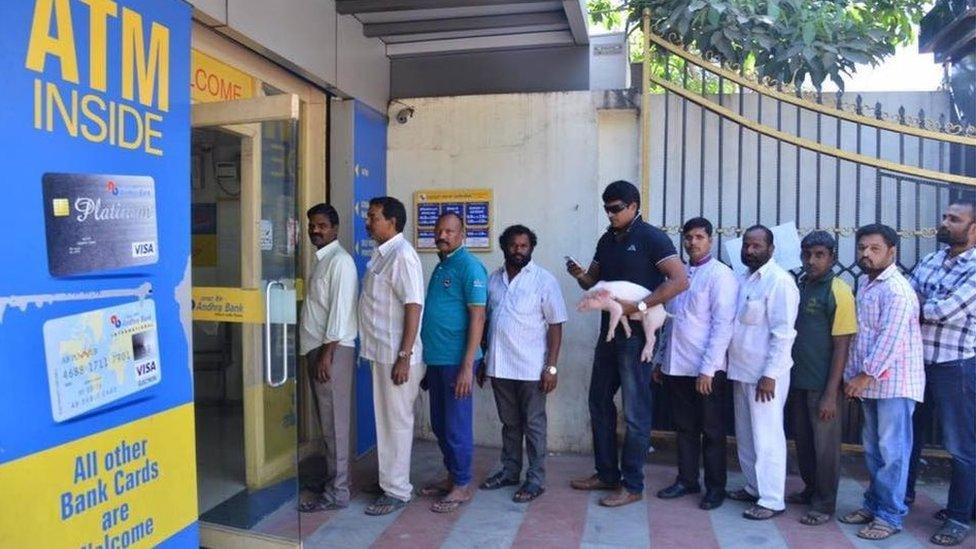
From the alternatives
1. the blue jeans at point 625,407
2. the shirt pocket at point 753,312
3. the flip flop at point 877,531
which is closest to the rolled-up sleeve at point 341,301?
the blue jeans at point 625,407

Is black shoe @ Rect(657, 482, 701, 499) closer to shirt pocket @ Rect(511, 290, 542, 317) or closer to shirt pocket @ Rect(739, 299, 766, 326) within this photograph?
shirt pocket @ Rect(739, 299, 766, 326)

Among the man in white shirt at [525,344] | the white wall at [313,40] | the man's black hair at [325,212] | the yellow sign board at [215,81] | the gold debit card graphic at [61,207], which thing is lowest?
the man in white shirt at [525,344]

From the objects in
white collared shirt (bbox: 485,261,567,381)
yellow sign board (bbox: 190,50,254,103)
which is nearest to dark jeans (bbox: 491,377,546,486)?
white collared shirt (bbox: 485,261,567,381)

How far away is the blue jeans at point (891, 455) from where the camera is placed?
12.7ft

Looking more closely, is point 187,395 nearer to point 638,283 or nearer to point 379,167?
point 638,283

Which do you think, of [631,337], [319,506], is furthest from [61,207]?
[631,337]

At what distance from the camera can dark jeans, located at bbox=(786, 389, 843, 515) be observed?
13.4ft

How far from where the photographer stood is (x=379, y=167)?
5.61 m

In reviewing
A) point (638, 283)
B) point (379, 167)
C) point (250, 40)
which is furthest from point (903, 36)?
point (250, 40)

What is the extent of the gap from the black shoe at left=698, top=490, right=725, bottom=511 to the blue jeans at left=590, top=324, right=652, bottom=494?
1.18 ft

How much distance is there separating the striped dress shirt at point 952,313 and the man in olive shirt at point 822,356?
38cm

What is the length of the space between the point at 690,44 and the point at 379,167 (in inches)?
95.5

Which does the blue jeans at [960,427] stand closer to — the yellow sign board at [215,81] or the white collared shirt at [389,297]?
the white collared shirt at [389,297]

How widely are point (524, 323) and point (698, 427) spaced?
3.97 feet
